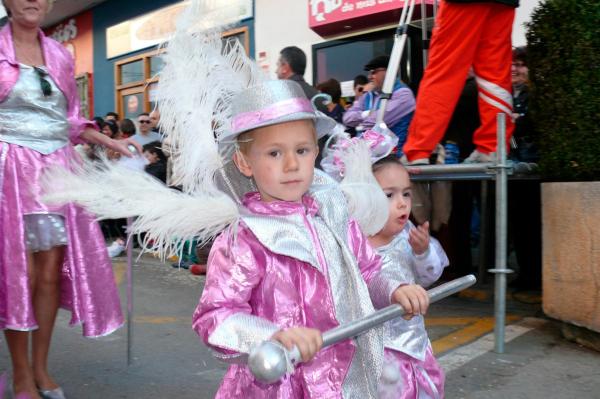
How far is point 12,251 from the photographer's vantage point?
2830mm

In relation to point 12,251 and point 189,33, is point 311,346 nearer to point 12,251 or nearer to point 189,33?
point 189,33

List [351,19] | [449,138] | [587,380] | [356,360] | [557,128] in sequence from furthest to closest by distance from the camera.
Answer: [351,19]
[449,138]
[557,128]
[587,380]
[356,360]

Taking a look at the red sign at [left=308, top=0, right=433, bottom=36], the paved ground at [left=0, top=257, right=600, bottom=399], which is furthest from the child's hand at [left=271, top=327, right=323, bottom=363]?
the red sign at [left=308, top=0, right=433, bottom=36]

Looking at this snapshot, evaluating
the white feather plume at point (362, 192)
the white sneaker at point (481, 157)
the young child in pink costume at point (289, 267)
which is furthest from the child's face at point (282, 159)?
the white sneaker at point (481, 157)

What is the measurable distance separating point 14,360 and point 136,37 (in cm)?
1175

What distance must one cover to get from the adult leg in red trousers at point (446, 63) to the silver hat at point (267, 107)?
2.37 m

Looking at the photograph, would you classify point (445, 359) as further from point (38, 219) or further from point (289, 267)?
point (38, 219)

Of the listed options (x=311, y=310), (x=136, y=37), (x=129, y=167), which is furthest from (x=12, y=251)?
(x=136, y=37)

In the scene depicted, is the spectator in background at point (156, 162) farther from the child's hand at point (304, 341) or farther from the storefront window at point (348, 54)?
the child's hand at point (304, 341)

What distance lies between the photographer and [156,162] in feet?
20.8

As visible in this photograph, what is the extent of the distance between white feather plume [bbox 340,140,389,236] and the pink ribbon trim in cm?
38

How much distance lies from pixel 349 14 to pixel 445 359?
6.57m

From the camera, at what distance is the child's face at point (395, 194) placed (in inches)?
97.2

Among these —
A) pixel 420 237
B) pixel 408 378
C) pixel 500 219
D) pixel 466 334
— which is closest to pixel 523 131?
pixel 500 219
